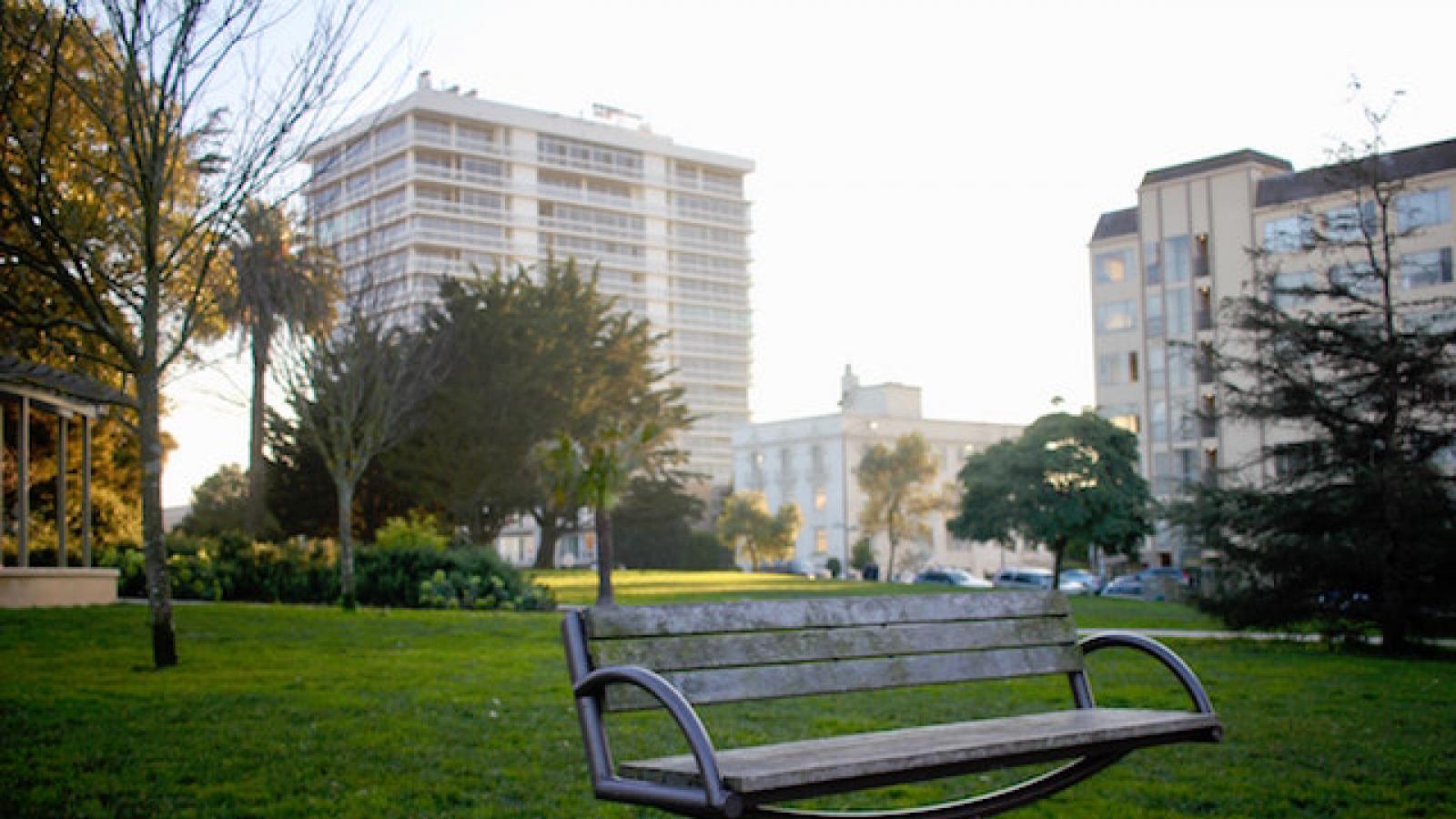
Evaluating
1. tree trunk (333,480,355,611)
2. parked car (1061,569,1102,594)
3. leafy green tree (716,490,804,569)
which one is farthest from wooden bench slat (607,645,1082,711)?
leafy green tree (716,490,804,569)

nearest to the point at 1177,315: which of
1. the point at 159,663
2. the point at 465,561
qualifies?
the point at 465,561

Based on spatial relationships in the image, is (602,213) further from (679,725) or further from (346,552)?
(679,725)

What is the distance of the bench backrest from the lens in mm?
4410

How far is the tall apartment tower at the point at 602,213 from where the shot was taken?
329ft

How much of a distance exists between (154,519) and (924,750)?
9.47m

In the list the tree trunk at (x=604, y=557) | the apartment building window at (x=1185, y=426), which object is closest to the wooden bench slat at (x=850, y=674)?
the tree trunk at (x=604, y=557)

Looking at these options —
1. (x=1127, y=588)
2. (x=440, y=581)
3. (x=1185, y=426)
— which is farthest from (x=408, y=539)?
(x=1185, y=426)

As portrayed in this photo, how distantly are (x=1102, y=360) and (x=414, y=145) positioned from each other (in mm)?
57455

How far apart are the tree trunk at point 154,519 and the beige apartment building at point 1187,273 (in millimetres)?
42847

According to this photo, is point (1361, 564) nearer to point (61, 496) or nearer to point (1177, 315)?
point (61, 496)

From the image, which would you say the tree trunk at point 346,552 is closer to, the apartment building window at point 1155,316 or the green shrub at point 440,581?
the green shrub at point 440,581

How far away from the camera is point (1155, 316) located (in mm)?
57188

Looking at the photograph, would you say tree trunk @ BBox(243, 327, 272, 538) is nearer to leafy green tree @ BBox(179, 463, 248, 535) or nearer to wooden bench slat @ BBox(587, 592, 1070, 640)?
leafy green tree @ BBox(179, 463, 248, 535)

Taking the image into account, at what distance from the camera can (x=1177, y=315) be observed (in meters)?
56.0
